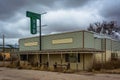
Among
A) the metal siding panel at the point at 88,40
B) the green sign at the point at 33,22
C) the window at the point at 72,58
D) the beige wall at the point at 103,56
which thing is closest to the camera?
the metal siding panel at the point at 88,40

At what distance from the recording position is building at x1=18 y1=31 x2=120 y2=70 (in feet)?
94.5

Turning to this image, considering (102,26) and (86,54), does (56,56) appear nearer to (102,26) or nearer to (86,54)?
(86,54)

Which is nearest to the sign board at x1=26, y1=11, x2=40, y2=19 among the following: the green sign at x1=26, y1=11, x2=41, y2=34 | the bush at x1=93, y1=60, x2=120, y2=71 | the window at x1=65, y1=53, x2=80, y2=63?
the green sign at x1=26, y1=11, x2=41, y2=34

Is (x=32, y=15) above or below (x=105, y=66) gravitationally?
above

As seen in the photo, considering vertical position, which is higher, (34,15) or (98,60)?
(34,15)

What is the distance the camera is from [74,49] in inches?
1126

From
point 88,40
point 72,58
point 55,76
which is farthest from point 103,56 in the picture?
point 55,76

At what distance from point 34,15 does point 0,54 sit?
28300 millimetres

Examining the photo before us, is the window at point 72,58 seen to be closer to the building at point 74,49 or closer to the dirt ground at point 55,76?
the building at point 74,49

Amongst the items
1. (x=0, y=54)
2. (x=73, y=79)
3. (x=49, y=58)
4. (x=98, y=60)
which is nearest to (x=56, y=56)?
(x=49, y=58)

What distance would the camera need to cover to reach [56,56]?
33.2 m

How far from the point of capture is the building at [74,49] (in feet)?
94.5

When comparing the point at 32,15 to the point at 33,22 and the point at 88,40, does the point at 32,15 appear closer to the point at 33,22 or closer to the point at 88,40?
the point at 33,22

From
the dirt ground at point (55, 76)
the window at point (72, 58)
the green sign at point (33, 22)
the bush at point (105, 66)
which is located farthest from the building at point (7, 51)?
the dirt ground at point (55, 76)
